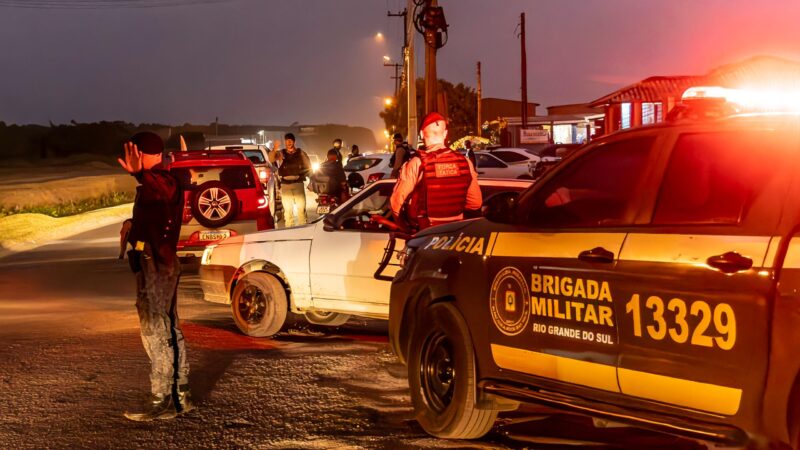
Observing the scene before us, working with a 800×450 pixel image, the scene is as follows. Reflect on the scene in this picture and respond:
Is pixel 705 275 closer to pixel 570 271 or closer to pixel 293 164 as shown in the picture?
pixel 570 271

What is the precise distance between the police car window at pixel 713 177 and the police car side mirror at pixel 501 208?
3.38 ft

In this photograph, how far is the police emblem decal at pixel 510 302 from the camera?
18.6 ft

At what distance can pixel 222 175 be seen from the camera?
53.2 feet

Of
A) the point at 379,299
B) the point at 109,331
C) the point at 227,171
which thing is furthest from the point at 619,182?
the point at 227,171

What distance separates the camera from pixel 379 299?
9375mm

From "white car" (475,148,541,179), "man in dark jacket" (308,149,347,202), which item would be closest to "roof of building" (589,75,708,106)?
"white car" (475,148,541,179)

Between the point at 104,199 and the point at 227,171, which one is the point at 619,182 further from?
the point at 104,199

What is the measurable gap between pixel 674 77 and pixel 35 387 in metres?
32.5

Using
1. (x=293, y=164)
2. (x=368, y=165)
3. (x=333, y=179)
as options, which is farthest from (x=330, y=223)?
(x=368, y=165)

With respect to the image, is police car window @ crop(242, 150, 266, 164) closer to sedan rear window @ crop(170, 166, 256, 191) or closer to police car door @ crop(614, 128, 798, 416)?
sedan rear window @ crop(170, 166, 256, 191)

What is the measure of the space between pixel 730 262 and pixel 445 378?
231cm

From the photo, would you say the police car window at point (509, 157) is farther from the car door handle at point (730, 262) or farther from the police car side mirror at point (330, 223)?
the car door handle at point (730, 262)

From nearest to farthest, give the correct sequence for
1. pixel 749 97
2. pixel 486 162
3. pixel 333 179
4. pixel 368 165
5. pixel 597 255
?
pixel 597 255, pixel 749 97, pixel 333 179, pixel 368 165, pixel 486 162

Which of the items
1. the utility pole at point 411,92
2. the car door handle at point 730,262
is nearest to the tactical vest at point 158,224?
the car door handle at point 730,262
